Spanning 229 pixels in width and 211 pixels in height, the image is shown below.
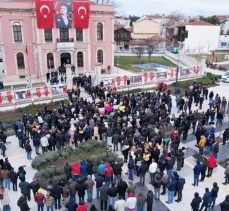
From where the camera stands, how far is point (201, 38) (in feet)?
198

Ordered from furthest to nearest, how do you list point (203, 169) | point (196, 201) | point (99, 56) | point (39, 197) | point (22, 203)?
point (99, 56), point (203, 169), point (39, 197), point (196, 201), point (22, 203)

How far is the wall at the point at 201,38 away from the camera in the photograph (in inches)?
2331

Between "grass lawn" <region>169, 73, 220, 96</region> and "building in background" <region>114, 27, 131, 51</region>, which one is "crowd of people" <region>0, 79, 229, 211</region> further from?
"building in background" <region>114, 27, 131, 51</region>

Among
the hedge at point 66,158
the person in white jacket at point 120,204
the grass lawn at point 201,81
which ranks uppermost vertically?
the grass lawn at point 201,81

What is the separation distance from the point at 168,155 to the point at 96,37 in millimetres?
26798

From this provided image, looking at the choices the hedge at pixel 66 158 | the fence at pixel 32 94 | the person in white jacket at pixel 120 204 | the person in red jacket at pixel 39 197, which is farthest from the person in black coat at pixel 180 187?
the fence at pixel 32 94

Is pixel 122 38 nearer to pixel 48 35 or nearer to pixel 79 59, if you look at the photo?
pixel 79 59

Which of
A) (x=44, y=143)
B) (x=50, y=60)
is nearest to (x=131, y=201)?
(x=44, y=143)

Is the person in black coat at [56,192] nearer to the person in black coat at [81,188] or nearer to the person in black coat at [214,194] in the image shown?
the person in black coat at [81,188]

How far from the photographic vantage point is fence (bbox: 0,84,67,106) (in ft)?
73.4

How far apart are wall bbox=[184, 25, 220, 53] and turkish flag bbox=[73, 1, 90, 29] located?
32.3 m

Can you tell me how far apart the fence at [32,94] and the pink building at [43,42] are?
330 inches

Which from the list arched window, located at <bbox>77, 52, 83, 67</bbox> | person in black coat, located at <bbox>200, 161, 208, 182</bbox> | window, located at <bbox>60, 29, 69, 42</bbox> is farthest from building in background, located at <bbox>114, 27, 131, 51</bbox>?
person in black coat, located at <bbox>200, 161, 208, 182</bbox>

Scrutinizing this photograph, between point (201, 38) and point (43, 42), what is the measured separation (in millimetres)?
40557
